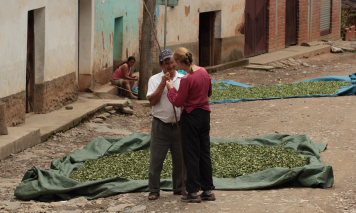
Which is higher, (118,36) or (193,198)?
(118,36)

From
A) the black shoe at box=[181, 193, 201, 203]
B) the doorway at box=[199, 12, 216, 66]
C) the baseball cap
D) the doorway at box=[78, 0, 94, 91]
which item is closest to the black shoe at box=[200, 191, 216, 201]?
the black shoe at box=[181, 193, 201, 203]

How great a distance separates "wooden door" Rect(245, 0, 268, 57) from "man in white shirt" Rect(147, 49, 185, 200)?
18.9 meters

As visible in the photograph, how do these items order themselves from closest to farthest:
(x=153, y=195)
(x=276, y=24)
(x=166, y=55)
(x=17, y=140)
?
(x=166, y=55) → (x=153, y=195) → (x=17, y=140) → (x=276, y=24)

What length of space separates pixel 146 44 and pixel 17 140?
6.60 meters

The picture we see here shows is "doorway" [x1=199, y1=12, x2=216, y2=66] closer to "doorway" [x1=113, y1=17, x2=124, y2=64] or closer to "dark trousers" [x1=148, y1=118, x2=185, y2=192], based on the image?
"doorway" [x1=113, y1=17, x2=124, y2=64]

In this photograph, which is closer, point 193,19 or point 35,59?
point 35,59

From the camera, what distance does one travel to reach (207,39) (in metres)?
27.0

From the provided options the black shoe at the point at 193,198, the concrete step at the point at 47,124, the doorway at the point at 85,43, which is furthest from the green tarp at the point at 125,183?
the doorway at the point at 85,43

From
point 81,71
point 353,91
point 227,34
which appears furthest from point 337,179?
point 227,34

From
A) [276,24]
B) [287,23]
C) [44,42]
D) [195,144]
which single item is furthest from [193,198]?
[287,23]

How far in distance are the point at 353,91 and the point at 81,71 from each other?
596 cm

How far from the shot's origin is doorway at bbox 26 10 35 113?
16.7 meters

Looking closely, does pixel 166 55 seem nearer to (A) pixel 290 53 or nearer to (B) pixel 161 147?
(B) pixel 161 147

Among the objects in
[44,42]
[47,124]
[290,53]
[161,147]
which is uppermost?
[44,42]
